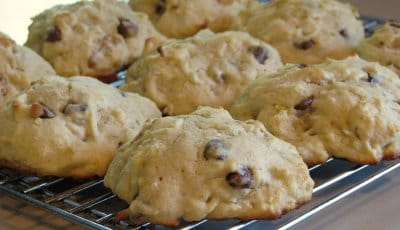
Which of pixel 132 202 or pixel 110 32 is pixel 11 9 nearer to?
pixel 110 32

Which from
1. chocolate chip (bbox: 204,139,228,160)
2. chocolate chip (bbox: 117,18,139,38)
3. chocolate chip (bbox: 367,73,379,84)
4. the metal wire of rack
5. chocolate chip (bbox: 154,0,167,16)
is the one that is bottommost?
the metal wire of rack

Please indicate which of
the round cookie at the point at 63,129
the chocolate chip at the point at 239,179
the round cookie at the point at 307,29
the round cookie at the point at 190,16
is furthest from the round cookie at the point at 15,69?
the chocolate chip at the point at 239,179

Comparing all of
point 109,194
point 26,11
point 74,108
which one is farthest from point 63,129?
point 26,11

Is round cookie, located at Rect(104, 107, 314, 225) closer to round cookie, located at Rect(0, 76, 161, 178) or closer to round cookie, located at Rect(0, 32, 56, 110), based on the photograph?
round cookie, located at Rect(0, 76, 161, 178)

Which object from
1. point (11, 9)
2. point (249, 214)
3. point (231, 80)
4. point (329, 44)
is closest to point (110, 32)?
point (231, 80)

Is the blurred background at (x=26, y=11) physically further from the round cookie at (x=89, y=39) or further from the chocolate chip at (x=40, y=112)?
the chocolate chip at (x=40, y=112)

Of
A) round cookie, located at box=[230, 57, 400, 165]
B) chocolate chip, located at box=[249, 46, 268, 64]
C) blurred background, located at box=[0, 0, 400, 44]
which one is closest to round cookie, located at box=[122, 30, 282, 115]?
chocolate chip, located at box=[249, 46, 268, 64]

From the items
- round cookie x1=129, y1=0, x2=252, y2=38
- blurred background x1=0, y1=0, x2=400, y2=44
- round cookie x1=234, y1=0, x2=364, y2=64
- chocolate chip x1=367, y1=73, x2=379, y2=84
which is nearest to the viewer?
chocolate chip x1=367, y1=73, x2=379, y2=84
